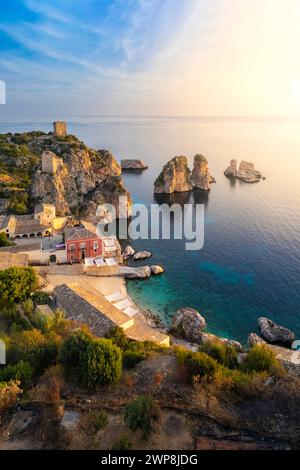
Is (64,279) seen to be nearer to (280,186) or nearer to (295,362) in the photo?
(295,362)

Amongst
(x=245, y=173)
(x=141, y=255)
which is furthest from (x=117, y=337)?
(x=245, y=173)

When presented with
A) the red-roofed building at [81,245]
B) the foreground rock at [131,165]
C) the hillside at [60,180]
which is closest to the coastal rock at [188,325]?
the red-roofed building at [81,245]

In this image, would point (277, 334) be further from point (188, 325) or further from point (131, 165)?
point (131, 165)

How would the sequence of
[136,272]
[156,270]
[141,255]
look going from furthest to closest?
[141,255] → [156,270] → [136,272]

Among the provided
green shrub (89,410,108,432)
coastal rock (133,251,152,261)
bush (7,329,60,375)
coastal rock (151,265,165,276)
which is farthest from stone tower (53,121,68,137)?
green shrub (89,410,108,432)

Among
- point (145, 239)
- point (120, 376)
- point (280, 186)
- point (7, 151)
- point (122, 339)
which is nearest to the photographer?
point (120, 376)

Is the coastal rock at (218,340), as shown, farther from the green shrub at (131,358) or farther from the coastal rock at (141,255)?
the coastal rock at (141,255)
